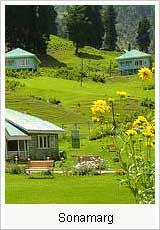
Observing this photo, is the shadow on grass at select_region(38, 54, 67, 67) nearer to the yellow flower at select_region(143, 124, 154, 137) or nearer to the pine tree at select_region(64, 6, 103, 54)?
the pine tree at select_region(64, 6, 103, 54)

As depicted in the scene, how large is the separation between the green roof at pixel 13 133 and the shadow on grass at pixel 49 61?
3275cm

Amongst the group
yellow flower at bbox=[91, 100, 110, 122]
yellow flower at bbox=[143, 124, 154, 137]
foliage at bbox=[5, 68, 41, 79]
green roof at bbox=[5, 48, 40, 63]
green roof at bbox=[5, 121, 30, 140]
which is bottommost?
green roof at bbox=[5, 121, 30, 140]

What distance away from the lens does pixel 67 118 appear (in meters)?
36.8

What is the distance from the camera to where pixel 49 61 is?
6406cm

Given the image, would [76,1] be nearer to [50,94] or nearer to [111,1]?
[111,1]

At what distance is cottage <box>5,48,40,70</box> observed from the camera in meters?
57.7

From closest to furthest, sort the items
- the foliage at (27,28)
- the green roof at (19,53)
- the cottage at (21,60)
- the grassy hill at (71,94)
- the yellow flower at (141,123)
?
the yellow flower at (141,123), the grassy hill at (71,94), the foliage at (27,28), the green roof at (19,53), the cottage at (21,60)

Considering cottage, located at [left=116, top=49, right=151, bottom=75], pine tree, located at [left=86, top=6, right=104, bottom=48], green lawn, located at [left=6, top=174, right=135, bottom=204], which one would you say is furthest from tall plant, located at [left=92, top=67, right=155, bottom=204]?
pine tree, located at [left=86, top=6, right=104, bottom=48]

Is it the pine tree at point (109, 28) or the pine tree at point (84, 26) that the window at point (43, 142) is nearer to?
the pine tree at point (84, 26)

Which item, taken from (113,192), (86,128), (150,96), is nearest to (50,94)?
(150,96)

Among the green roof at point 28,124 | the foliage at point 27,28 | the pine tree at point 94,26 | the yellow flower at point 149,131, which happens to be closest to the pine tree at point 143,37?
the pine tree at point 94,26

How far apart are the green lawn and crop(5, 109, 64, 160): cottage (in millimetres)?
7649

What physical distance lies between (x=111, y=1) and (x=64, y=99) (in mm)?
34240

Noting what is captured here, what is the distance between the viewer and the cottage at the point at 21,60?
5772 centimetres
